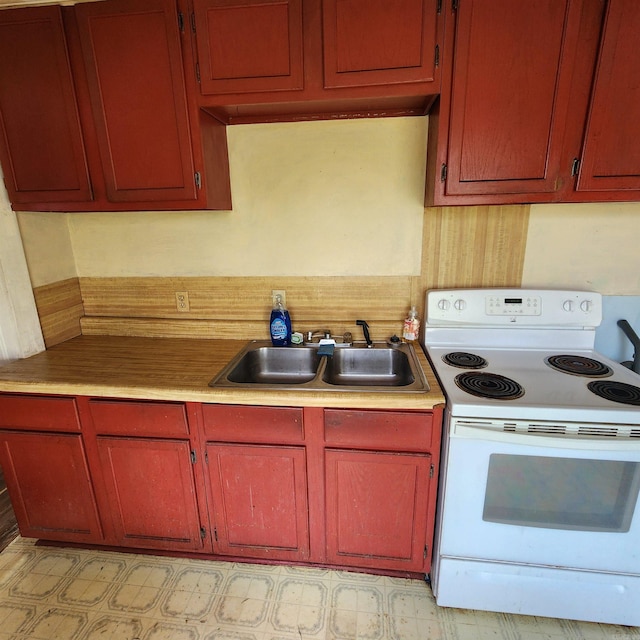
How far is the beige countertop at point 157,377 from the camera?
1.32m

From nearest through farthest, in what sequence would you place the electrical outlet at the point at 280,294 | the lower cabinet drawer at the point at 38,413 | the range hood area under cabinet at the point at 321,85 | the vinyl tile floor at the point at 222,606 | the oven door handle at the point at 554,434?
1. the oven door handle at the point at 554,434
2. the range hood area under cabinet at the point at 321,85
3. the vinyl tile floor at the point at 222,606
4. the lower cabinet drawer at the point at 38,413
5. the electrical outlet at the point at 280,294

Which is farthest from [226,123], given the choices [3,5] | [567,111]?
[567,111]

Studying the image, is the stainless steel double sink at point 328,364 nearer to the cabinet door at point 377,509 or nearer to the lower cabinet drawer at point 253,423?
the lower cabinet drawer at point 253,423

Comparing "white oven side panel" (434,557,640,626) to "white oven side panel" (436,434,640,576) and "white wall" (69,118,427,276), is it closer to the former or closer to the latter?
"white oven side panel" (436,434,640,576)

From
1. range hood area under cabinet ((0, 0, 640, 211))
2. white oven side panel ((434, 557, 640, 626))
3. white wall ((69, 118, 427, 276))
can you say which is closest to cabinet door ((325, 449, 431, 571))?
white oven side panel ((434, 557, 640, 626))

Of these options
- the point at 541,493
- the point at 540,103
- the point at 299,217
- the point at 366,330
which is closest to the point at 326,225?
the point at 299,217

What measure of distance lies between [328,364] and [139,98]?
134 centimetres

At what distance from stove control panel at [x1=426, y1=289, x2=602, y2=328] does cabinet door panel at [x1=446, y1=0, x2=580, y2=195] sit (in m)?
0.49

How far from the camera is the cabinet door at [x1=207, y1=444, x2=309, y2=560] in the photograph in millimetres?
1439

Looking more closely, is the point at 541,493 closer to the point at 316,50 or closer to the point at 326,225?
the point at 326,225

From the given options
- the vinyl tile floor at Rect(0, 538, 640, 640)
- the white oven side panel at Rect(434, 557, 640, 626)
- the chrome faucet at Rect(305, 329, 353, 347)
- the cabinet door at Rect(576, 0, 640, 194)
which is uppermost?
the cabinet door at Rect(576, 0, 640, 194)

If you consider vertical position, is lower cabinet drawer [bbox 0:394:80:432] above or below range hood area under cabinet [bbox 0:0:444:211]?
below

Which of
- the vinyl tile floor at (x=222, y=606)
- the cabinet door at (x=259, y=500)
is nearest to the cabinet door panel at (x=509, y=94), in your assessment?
the cabinet door at (x=259, y=500)

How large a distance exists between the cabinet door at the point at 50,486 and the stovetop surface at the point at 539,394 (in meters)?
1.53
